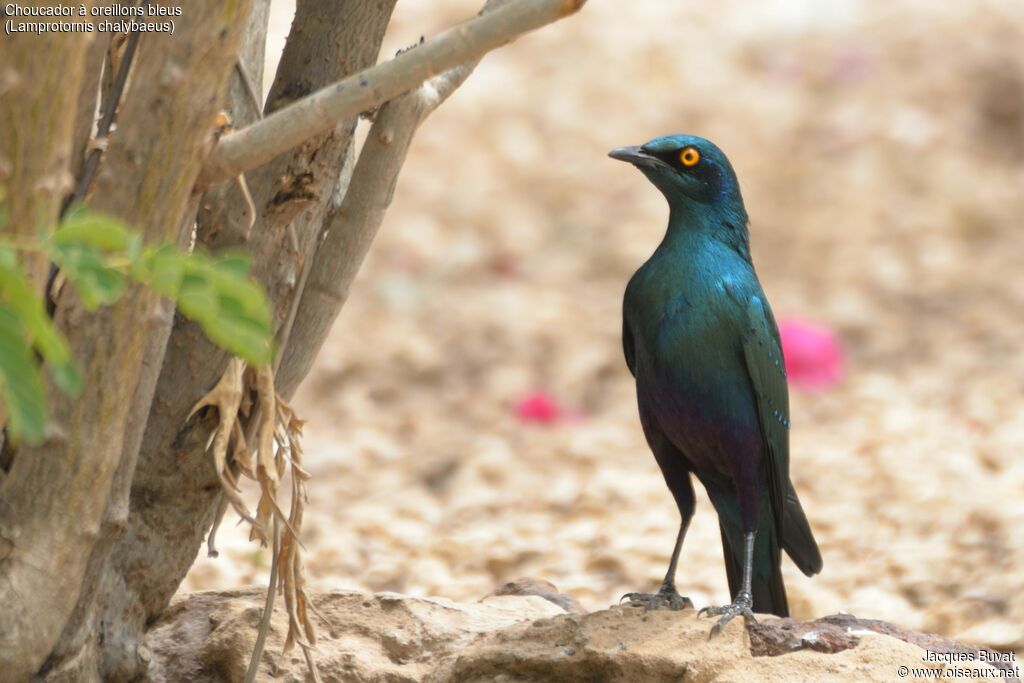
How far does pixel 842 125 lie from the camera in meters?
8.22

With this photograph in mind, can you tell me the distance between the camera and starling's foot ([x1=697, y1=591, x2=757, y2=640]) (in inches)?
111

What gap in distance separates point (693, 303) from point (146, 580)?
146cm

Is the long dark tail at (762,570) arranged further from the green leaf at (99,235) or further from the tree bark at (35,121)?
the green leaf at (99,235)

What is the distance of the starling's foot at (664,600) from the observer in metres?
3.16

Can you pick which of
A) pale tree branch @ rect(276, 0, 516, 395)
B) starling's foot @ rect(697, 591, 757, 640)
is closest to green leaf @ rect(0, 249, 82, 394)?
pale tree branch @ rect(276, 0, 516, 395)

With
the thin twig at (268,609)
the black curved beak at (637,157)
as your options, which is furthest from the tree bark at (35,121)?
the black curved beak at (637,157)

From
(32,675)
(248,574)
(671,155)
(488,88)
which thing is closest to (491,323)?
(488,88)

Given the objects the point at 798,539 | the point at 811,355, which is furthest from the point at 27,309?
the point at 811,355

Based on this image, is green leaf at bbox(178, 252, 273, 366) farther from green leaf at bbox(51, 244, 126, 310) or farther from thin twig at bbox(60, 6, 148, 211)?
thin twig at bbox(60, 6, 148, 211)

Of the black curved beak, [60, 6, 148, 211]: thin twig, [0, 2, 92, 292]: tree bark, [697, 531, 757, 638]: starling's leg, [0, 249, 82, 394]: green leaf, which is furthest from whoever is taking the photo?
the black curved beak

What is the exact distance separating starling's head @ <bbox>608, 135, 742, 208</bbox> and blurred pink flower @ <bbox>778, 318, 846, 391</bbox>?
2.96 meters

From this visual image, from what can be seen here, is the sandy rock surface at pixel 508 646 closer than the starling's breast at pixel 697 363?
Yes

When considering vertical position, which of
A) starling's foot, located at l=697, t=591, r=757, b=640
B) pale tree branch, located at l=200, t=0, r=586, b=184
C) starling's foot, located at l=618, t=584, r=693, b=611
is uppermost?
pale tree branch, located at l=200, t=0, r=586, b=184

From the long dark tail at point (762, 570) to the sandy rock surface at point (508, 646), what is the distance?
60cm
